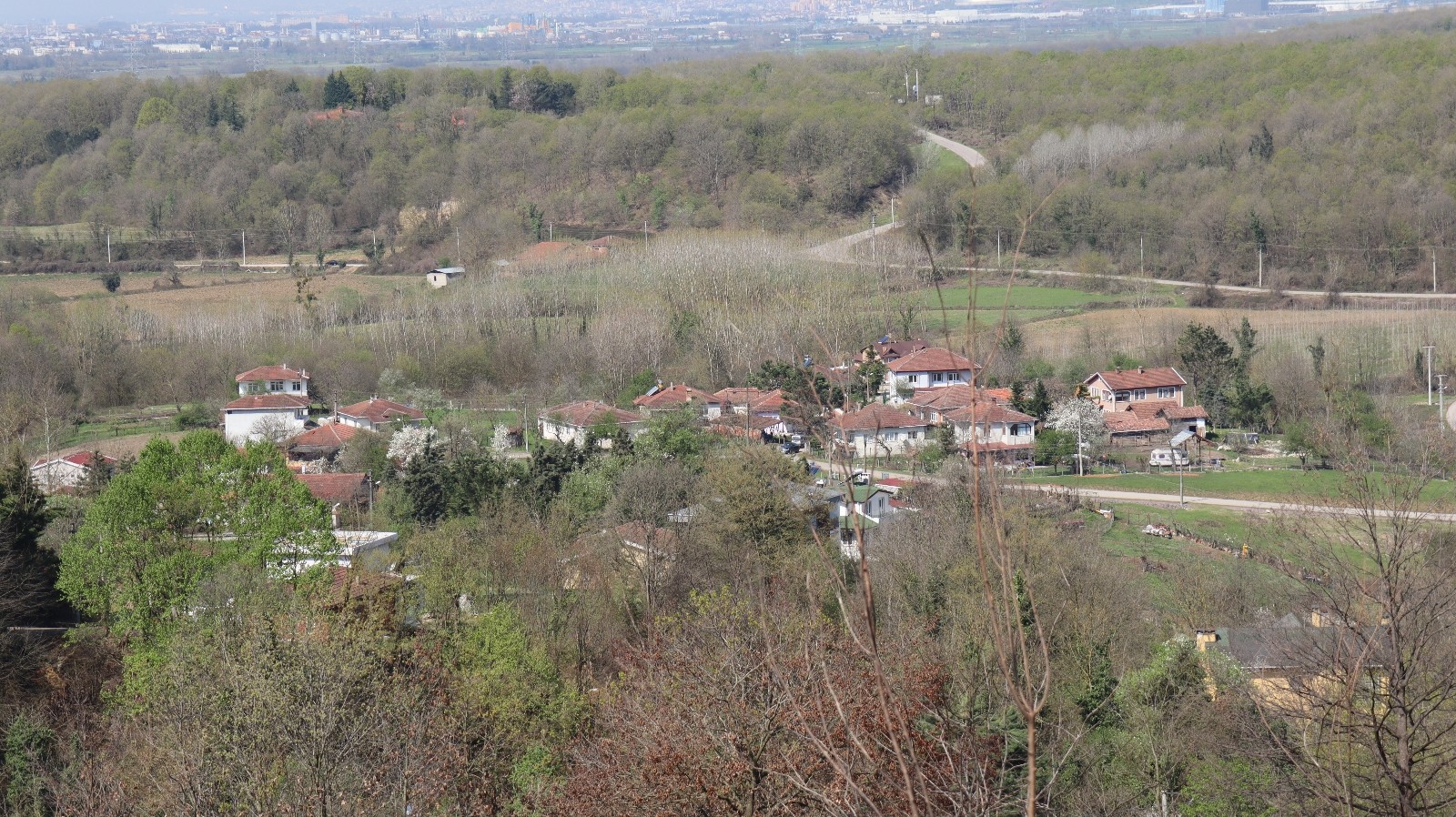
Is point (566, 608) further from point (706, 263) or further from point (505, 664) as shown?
point (706, 263)

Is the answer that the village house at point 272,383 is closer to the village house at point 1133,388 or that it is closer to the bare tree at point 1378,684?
the village house at point 1133,388

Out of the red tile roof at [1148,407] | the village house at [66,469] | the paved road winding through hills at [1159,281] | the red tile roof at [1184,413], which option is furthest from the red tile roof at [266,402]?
the red tile roof at [1184,413]

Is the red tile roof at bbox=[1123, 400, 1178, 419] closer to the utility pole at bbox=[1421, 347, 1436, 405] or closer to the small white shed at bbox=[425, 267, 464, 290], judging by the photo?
the utility pole at bbox=[1421, 347, 1436, 405]

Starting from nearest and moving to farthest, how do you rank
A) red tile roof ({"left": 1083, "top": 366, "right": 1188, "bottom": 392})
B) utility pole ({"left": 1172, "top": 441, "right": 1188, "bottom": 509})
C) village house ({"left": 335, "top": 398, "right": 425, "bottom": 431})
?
utility pole ({"left": 1172, "top": 441, "right": 1188, "bottom": 509}) → village house ({"left": 335, "top": 398, "right": 425, "bottom": 431}) → red tile roof ({"left": 1083, "top": 366, "right": 1188, "bottom": 392})

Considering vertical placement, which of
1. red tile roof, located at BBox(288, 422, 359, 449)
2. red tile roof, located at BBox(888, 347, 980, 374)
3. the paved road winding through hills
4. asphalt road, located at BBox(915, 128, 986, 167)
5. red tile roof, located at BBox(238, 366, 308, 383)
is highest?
asphalt road, located at BBox(915, 128, 986, 167)

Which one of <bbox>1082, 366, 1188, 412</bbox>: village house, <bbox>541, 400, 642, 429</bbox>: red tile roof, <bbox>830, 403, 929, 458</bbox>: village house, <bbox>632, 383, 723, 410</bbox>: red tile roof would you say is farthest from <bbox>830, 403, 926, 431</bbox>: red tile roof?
<bbox>1082, 366, 1188, 412</bbox>: village house

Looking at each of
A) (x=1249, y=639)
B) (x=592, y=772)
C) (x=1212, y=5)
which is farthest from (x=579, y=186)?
(x=1212, y=5)
